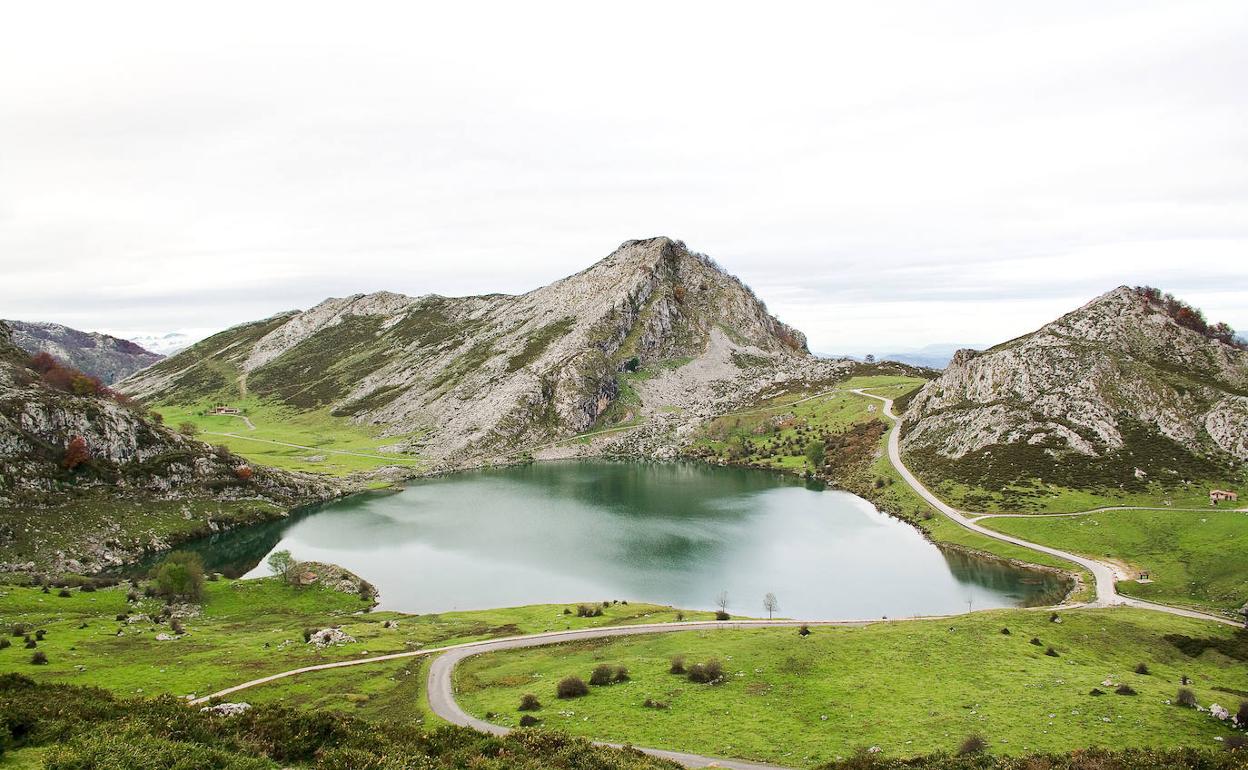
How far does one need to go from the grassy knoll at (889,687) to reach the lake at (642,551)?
17534 millimetres

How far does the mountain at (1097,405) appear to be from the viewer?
10262 cm

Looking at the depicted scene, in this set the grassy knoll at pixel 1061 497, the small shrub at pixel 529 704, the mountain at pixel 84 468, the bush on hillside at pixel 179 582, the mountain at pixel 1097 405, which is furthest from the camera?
the mountain at pixel 1097 405

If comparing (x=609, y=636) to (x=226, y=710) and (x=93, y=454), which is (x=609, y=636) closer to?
(x=226, y=710)

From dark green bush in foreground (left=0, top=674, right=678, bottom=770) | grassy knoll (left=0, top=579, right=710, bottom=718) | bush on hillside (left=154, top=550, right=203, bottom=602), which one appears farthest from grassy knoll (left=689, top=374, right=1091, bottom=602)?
bush on hillside (left=154, top=550, right=203, bottom=602)

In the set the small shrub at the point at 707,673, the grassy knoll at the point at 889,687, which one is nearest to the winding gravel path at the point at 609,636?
the grassy knoll at the point at 889,687

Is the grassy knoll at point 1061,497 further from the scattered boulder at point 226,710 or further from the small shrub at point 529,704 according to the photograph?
the scattered boulder at point 226,710

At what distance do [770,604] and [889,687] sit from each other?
27540 millimetres

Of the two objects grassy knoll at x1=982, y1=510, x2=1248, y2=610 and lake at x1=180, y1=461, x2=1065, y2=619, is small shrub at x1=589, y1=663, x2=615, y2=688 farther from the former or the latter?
grassy knoll at x1=982, y1=510, x2=1248, y2=610

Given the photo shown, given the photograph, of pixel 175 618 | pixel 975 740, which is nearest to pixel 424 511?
pixel 175 618

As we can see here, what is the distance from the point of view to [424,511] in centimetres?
12250

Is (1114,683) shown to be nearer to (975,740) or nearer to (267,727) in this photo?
(975,740)

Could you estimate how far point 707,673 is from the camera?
1731 inches

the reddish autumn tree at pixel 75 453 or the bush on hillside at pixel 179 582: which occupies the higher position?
the reddish autumn tree at pixel 75 453

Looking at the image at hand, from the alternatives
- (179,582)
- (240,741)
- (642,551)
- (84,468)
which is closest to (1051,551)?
(642,551)
